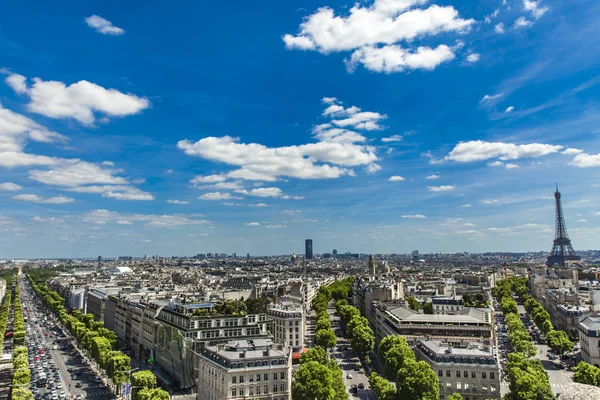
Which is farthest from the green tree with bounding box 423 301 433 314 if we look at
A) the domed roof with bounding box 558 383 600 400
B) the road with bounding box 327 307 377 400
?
the domed roof with bounding box 558 383 600 400

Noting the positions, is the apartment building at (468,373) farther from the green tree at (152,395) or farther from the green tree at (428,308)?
the green tree at (428,308)

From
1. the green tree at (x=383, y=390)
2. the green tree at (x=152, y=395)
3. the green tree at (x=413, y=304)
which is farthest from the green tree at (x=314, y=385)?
the green tree at (x=413, y=304)

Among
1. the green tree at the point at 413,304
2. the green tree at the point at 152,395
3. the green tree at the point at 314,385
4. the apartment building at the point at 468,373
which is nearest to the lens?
the green tree at the point at 314,385

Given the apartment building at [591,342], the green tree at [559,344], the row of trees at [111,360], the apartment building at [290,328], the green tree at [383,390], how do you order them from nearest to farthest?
1. the green tree at [383,390]
2. the row of trees at [111,360]
3. the apartment building at [591,342]
4. the green tree at [559,344]
5. the apartment building at [290,328]

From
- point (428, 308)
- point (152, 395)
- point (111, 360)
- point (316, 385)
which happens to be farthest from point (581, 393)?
point (428, 308)

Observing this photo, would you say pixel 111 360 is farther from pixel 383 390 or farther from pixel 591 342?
pixel 591 342
